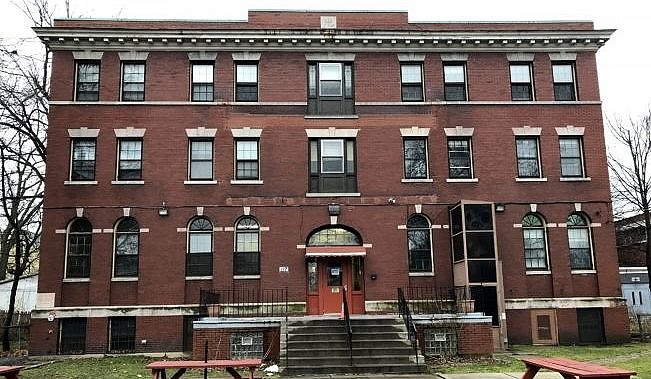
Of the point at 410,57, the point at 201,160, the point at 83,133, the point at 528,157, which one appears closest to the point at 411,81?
the point at 410,57

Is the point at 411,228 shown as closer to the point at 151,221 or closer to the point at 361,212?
the point at 361,212

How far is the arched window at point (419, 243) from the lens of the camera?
22422 mm

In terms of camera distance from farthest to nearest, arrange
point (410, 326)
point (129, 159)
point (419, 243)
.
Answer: point (129, 159) → point (419, 243) → point (410, 326)

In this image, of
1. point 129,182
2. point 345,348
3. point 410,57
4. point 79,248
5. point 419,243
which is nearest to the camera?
point 345,348

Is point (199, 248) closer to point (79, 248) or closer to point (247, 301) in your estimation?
point (247, 301)

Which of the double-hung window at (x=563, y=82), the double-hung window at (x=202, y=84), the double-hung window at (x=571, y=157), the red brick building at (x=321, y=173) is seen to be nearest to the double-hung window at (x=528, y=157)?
the red brick building at (x=321, y=173)

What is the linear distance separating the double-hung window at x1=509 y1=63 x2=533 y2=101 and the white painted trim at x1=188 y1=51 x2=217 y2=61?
11946 millimetres

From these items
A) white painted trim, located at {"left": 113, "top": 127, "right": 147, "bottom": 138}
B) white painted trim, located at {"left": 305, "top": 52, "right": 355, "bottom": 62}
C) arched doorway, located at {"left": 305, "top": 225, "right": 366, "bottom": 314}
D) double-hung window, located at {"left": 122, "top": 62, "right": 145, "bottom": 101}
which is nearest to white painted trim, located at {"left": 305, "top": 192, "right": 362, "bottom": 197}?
arched doorway, located at {"left": 305, "top": 225, "right": 366, "bottom": 314}

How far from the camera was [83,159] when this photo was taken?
22.7 m

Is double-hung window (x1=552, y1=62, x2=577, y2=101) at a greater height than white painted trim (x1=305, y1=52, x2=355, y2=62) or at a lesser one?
lesser

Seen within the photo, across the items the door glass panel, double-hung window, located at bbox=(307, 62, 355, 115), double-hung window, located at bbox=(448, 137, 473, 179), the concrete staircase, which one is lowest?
the concrete staircase

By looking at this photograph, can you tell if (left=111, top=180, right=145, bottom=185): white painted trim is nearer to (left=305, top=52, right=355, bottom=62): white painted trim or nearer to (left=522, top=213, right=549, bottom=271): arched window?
(left=305, top=52, right=355, bottom=62): white painted trim

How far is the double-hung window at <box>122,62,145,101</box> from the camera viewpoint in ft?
76.2

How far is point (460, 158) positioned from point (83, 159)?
1455 centimetres
